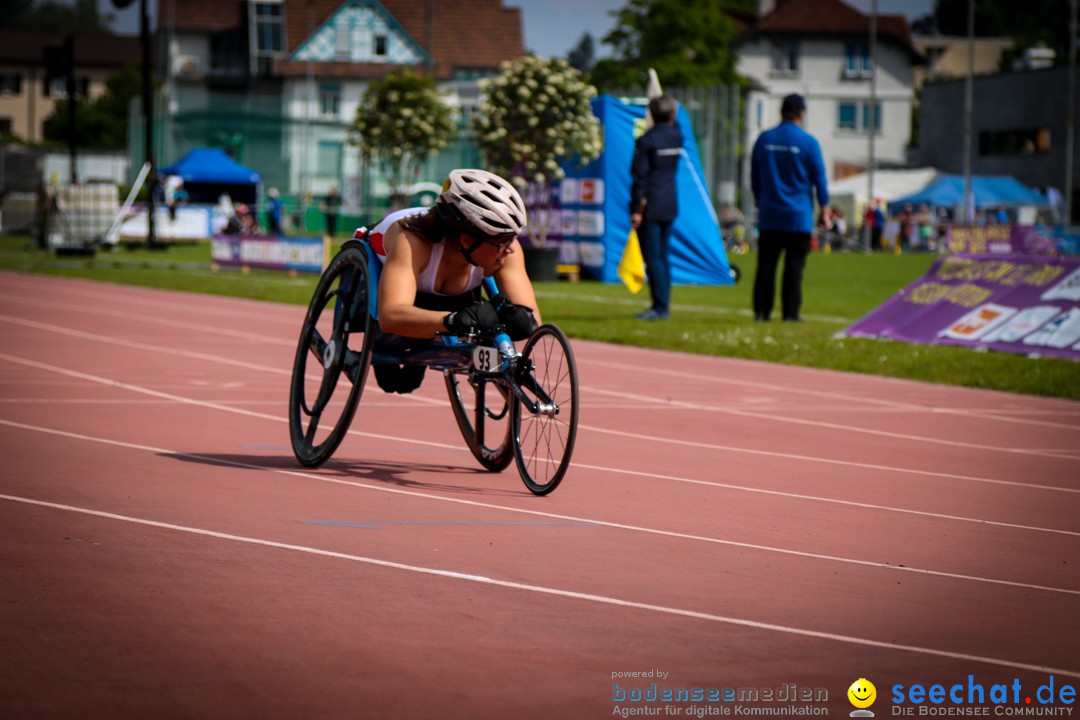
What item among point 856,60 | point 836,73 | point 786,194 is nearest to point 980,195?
→ point 836,73

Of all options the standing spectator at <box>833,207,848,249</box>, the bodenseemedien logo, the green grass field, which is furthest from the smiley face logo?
the standing spectator at <box>833,207,848,249</box>

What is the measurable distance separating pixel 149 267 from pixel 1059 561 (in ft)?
88.1

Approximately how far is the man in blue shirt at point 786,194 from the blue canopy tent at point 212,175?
39.6 meters

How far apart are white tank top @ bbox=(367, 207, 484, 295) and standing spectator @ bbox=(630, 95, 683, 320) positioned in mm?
10085

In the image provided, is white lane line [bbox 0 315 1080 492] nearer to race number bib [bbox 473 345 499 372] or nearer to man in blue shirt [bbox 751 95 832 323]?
race number bib [bbox 473 345 499 372]

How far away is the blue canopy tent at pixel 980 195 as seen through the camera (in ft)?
213

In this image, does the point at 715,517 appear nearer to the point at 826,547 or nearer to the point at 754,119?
the point at 826,547

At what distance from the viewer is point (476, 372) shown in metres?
7.61

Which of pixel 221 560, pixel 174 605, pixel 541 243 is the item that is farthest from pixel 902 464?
pixel 541 243

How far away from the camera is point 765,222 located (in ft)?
58.0

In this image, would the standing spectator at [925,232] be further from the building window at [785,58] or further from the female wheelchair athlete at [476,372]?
the female wheelchair athlete at [476,372]

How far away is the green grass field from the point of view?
1395 cm

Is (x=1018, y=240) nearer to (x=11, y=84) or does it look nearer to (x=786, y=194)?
(x=786, y=194)

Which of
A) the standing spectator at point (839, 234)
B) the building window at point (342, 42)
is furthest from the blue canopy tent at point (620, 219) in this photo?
→ the building window at point (342, 42)
